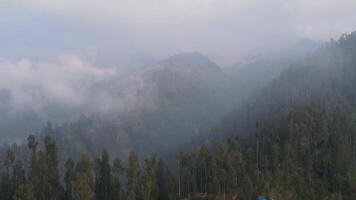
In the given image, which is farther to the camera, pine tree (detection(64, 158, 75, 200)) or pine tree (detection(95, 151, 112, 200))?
pine tree (detection(95, 151, 112, 200))

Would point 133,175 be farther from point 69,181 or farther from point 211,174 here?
point 211,174

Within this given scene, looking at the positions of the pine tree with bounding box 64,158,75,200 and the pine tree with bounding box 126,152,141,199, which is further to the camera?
the pine tree with bounding box 64,158,75,200

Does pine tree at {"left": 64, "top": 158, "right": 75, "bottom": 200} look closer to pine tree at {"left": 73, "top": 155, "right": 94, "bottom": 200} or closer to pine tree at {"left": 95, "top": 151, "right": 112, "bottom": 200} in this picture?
pine tree at {"left": 73, "top": 155, "right": 94, "bottom": 200}

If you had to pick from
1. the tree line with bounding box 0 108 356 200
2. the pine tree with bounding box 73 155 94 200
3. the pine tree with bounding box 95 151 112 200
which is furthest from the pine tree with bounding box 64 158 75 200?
the pine tree with bounding box 95 151 112 200

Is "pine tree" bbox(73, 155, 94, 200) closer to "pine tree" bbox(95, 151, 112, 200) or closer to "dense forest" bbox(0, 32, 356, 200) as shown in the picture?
"dense forest" bbox(0, 32, 356, 200)

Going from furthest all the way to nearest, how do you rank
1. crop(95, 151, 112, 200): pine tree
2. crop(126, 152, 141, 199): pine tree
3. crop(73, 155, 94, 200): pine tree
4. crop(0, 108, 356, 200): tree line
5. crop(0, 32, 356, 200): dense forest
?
crop(95, 151, 112, 200): pine tree < crop(126, 152, 141, 199): pine tree < crop(0, 32, 356, 200): dense forest < crop(0, 108, 356, 200): tree line < crop(73, 155, 94, 200): pine tree

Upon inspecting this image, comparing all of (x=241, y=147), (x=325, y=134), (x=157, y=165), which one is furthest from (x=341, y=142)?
(x=157, y=165)

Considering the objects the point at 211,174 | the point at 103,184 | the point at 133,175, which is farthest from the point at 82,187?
the point at 211,174

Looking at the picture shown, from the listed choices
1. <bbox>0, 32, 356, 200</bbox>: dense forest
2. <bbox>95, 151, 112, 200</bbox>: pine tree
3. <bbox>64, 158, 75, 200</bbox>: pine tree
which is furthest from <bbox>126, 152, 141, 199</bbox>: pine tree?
<bbox>64, 158, 75, 200</bbox>: pine tree

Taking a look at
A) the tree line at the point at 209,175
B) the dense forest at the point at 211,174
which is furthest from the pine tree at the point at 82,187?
the dense forest at the point at 211,174

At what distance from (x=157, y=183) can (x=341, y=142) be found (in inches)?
2848

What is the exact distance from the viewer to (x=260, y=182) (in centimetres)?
13500

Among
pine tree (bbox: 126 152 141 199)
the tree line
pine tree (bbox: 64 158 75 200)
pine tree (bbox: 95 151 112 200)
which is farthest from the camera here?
pine tree (bbox: 95 151 112 200)

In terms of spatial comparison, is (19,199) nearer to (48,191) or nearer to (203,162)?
→ (48,191)
